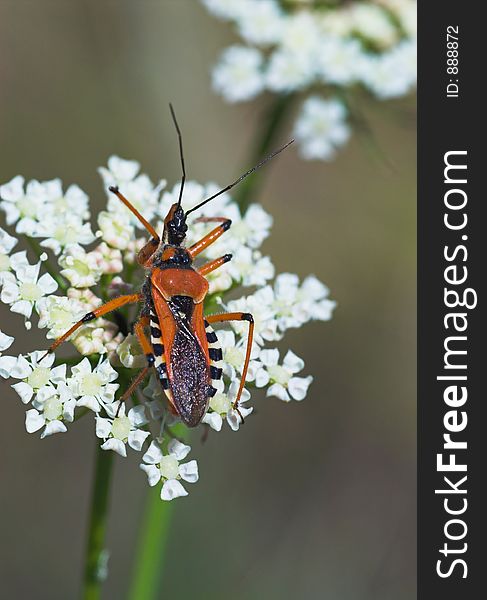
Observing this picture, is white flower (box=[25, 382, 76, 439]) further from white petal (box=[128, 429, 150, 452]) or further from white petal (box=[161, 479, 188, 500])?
white petal (box=[161, 479, 188, 500])

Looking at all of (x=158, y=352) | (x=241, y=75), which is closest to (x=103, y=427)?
(x=158, y=352)

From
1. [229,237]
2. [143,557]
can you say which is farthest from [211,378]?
[143,557]

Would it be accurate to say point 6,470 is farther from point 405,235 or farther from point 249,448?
point 405,235

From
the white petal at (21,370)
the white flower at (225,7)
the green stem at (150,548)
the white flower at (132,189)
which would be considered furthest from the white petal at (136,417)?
the white flower at (225,7)

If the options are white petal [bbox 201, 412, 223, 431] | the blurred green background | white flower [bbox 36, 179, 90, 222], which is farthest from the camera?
the blurred green background

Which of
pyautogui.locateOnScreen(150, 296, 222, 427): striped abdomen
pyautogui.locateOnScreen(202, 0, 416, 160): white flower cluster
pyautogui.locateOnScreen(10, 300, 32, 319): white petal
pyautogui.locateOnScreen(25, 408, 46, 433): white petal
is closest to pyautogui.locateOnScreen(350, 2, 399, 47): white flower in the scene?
pyautogui.locateOnScreen(202, 0, 416, 160): white flower cluster

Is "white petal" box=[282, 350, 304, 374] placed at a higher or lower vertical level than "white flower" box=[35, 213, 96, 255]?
lower
